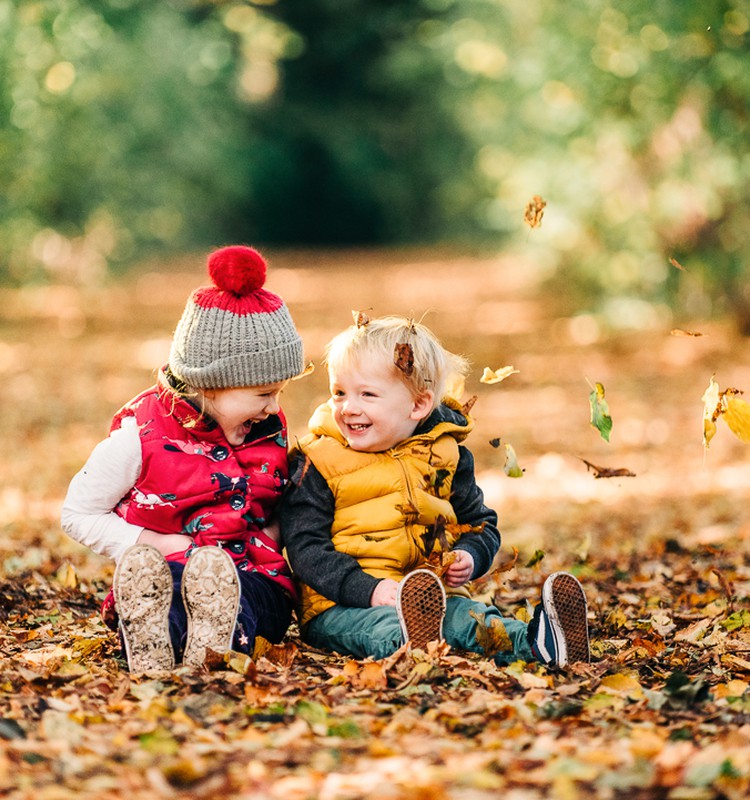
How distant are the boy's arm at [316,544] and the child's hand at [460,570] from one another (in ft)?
0.80

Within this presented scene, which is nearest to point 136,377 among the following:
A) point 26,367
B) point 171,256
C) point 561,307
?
point 26,367

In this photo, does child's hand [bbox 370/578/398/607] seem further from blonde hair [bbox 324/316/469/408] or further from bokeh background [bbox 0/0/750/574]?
bokeh background [bbox 0/0/750/574]

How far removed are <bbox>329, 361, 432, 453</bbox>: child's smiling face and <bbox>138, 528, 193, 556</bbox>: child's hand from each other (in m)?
0.60

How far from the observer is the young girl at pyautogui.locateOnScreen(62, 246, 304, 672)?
3652 mm

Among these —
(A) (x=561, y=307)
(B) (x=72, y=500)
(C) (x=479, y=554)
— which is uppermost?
(A) (x=561, y=307)

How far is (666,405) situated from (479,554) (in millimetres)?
7643

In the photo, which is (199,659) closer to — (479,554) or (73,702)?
(73,702)

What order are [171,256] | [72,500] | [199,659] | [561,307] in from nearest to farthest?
[199,659] < [72,500] < [561,307] < [171,256]

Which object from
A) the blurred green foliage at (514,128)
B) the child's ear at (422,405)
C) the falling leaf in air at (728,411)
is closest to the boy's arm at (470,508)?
the child's ear at (422,405)

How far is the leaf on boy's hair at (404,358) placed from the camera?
3.67 m

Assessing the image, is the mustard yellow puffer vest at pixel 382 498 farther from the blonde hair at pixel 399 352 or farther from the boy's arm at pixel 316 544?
the blonde hair at pixel 399 352

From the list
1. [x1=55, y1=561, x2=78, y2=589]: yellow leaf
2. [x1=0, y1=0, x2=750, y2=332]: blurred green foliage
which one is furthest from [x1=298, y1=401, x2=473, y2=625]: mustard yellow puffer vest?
[x1=0, y1=0, x2=750, y2=332]: blurred green foliage

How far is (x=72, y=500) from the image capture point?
368 centimetres

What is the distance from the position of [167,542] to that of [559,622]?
1.23m
